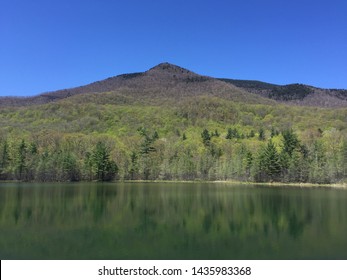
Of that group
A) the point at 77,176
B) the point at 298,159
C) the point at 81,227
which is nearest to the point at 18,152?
the point at 77,176

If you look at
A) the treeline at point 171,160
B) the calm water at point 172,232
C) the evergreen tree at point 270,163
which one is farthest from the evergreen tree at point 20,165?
the calm water at point 172,232

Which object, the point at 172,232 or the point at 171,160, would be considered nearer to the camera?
the point at 172,232

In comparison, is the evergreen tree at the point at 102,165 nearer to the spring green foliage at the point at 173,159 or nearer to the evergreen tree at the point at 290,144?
the spring green foliage at the point at 173,159

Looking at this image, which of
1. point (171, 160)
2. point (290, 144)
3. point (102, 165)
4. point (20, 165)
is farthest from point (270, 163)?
point (20, 165)

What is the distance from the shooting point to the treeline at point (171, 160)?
10250 cm

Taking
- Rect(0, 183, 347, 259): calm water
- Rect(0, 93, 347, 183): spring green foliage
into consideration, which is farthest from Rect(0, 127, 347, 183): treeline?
Rect(0, 183, 347, 259): calm water

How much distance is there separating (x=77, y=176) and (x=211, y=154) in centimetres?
5210

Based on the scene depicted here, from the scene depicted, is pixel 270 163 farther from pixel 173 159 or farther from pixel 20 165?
pixel 20 165

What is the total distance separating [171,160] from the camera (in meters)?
140

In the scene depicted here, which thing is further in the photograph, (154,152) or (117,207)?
(154,152)

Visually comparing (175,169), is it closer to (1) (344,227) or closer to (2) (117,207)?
(2) (117,207)

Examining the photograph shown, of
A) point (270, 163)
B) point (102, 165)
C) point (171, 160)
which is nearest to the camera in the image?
point (270, 163)

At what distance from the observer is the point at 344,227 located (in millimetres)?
27688

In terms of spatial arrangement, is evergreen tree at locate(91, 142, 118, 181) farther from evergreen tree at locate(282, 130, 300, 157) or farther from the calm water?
the calm water
